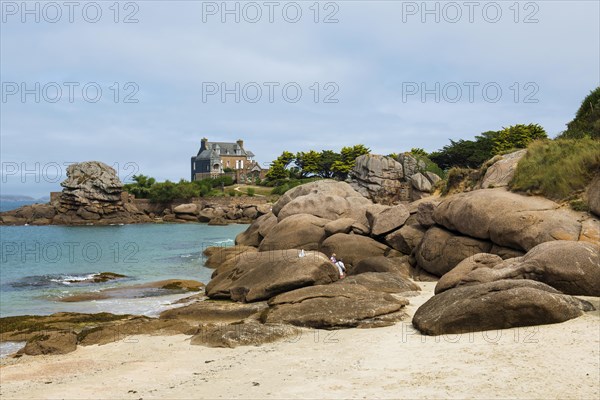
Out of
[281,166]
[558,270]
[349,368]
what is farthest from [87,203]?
[349,368]

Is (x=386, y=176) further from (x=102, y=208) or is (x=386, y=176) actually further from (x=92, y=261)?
(x=102, y=208)

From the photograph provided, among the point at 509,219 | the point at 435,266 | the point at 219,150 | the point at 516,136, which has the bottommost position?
the point at 435,266

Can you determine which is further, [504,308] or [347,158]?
[347,158]

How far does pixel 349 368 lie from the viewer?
12766mm

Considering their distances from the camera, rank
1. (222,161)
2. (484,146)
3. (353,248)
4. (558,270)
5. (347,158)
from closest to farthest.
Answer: (558,270), (353,248), (484,146), (347,158), (222,161)

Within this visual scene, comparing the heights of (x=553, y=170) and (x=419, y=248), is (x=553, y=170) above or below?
above

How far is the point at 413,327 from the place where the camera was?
15.8 meters

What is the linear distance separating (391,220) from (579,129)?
1440cm

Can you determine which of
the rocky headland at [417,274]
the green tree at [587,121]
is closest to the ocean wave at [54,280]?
the rocky headland at [417,274]

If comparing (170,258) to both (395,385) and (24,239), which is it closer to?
(24,239)

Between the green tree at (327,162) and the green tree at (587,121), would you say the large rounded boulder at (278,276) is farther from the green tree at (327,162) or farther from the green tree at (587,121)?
the green tree at (327,162)

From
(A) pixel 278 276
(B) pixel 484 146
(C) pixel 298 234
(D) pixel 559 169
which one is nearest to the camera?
(A) pixel 278 276

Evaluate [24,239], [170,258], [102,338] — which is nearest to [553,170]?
[102,338]

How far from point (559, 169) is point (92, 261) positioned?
37008 millimetres
